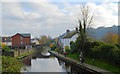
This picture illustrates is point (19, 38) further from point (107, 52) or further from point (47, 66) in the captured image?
point (107, 52)

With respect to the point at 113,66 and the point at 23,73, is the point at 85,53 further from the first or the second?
the point at 23,73

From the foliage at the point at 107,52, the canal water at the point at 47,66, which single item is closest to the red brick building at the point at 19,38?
the canal water at the point at 47,66

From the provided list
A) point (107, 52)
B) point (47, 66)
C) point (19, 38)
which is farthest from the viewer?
point (19, 38)

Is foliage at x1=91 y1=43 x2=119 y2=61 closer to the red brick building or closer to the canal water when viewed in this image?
the canal water

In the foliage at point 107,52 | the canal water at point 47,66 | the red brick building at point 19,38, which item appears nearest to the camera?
the foliage at point 107,52

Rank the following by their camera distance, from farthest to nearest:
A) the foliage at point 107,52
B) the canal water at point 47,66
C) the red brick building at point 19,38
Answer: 1. the red brick building at point 19,38
2. the canal water at point 47,66
3. the foliage at point 107,52

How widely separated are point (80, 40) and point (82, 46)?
116 centimetres

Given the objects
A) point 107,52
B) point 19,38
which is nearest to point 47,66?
point 107,52

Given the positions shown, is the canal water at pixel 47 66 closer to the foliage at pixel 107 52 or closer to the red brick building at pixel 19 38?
the foliage at pixel 107 52

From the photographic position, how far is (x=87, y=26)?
21516 mm

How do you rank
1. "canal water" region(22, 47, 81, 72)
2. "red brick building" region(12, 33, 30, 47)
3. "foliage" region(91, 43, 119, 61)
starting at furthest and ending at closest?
"red brick building" region(12, 33, 30, 47) < "canal water" region(22, 47, 81, 72) < "foliage" region(91, 43, 119, 61)

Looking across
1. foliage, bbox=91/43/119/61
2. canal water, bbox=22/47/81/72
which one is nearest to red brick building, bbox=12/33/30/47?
canal water, bbox=22/47/81/72

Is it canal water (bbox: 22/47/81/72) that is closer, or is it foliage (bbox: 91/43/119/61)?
foliage (bbox: 91/43/119/61)

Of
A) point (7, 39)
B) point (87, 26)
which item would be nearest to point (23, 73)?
point (87, 26)
